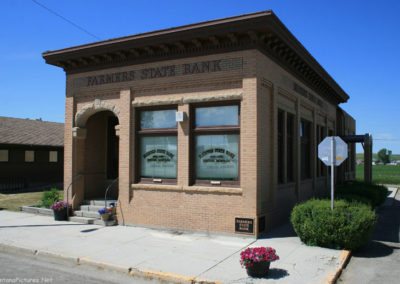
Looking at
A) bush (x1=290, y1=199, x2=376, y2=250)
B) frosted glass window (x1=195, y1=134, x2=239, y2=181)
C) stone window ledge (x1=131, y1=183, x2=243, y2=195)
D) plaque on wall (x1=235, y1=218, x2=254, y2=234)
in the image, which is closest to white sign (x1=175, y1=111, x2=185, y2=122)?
frosted glass window (x1=195, y1=134, x2=239, y2=181)

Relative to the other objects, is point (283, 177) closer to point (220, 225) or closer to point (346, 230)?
point (220, 225)

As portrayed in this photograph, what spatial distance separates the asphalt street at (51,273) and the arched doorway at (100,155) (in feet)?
19.2

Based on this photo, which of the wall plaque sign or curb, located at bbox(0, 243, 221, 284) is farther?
the wall plaque sign

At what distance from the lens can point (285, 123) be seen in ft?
41.2

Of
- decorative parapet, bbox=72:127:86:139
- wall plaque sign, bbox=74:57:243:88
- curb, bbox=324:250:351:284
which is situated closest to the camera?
curb, bbox=324:250:351:284

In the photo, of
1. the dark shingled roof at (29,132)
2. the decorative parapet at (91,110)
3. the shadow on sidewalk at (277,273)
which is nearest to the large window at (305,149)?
the decorative parapet at (91,110)

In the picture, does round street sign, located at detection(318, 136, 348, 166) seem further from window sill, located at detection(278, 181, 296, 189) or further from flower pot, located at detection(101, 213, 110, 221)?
flower pot, located at detection(101, 213, 110, 221)

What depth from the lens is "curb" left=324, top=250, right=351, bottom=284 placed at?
6.50 m

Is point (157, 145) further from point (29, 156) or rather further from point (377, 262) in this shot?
point (29, 156)

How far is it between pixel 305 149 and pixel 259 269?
396 inches

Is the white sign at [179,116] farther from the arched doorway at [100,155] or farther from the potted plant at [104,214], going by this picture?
the arched doorway at [100,155]

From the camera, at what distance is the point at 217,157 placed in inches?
421

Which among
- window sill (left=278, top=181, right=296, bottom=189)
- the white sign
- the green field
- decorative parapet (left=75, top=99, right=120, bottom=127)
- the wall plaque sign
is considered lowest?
the green field

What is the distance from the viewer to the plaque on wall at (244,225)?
9.77 m
